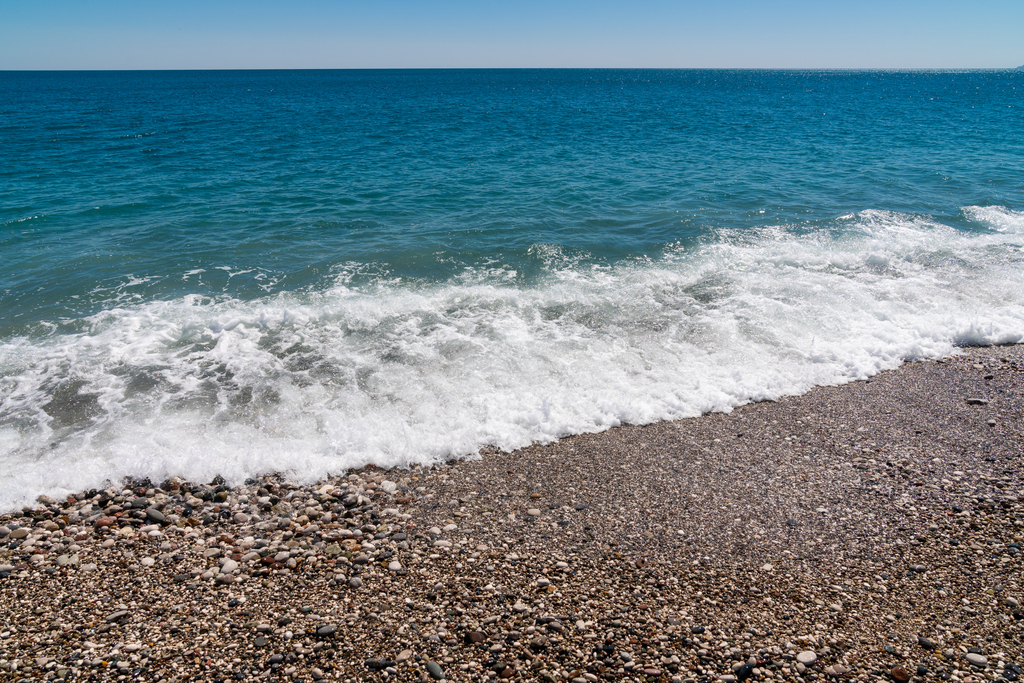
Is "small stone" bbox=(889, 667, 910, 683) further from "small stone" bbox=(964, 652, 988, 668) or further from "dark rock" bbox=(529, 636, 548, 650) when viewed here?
"dark rock" bbox=(529, 636, 548, 650)

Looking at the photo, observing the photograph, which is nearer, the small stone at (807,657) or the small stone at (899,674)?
the small stone at (899,674)

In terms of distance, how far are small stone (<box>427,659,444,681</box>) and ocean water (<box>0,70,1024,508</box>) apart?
323 centimetres

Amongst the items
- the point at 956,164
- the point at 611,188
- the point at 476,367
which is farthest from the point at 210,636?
the point at 956,164

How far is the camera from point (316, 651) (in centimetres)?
446

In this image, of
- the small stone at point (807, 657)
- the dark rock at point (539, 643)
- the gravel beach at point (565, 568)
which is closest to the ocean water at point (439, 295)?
the gravel beach at point (565, 568)

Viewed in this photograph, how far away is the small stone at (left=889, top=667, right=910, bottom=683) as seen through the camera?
4.12m

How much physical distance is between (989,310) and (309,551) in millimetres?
13619

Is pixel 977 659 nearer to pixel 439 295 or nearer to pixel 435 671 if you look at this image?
pixel 435 671

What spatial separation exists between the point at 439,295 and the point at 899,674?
1040 centimetres

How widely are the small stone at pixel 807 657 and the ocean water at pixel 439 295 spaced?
408cm

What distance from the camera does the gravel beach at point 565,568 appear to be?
4.38m

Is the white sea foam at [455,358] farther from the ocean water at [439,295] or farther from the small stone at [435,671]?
the small stone at [435,671]

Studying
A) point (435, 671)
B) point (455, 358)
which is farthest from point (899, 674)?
point (455, 358)

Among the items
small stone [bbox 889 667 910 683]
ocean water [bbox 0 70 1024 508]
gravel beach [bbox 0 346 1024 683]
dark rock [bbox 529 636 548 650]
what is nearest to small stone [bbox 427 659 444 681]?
gravel beach [bbox 0 346 1024 683]
